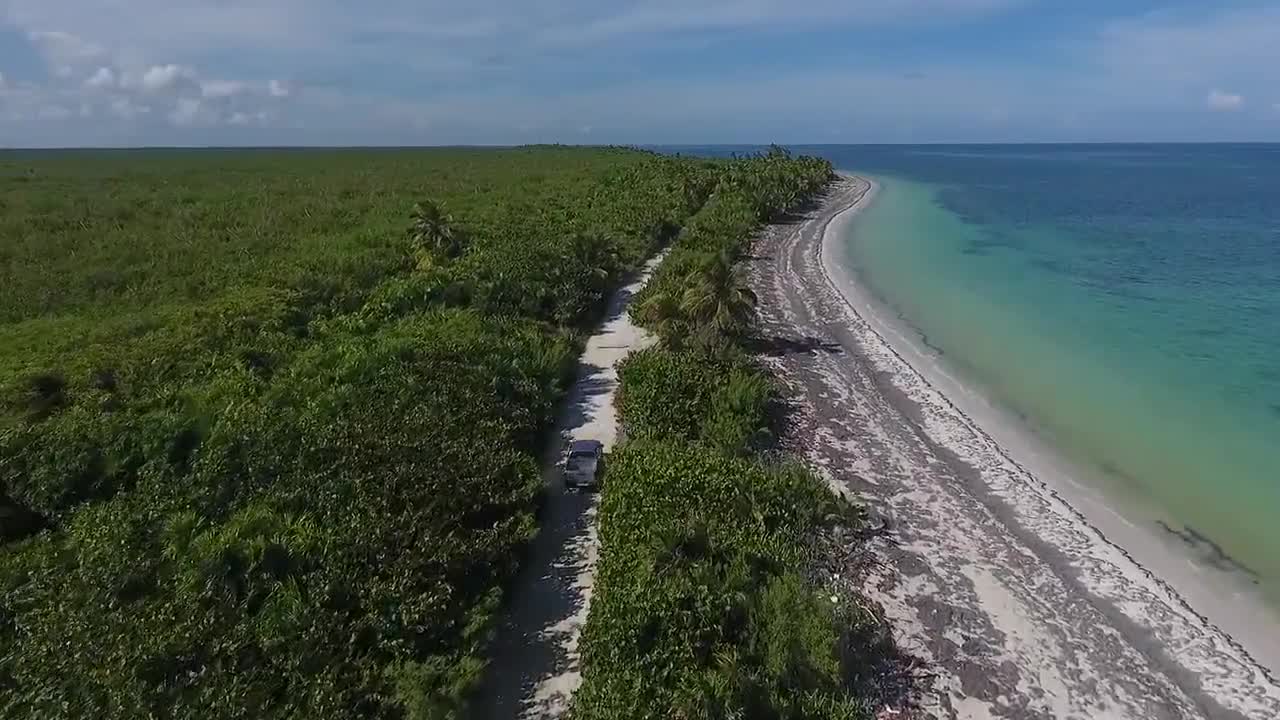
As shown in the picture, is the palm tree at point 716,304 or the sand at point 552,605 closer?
the sand at point 552,605

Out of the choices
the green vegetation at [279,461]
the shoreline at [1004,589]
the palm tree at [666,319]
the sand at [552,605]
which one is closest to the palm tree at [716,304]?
the green vegetation at [279,461]

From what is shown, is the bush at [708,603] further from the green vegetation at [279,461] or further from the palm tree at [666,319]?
the palm tree at [666,319]

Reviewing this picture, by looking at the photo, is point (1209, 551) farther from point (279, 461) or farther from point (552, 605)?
point (279, 461)

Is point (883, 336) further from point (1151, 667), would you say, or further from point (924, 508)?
point (1151, 667)

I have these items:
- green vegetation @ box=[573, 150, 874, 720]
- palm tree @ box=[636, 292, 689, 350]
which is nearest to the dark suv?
green vegetation @ box=[573, 150, 874, 720]

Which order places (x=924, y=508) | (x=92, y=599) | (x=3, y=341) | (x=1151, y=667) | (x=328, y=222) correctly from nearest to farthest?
(x=92, y=599)
(x=1151, y=667)
(x=924, y=508)
(x=3, y=341)
(x=328, y=222)

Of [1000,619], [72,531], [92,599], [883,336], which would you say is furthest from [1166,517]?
[72,531]

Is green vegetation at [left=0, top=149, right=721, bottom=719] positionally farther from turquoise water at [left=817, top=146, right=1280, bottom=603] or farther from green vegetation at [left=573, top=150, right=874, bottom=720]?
turquoise water at [left=817, top=146, right=1280, bottom=603]
